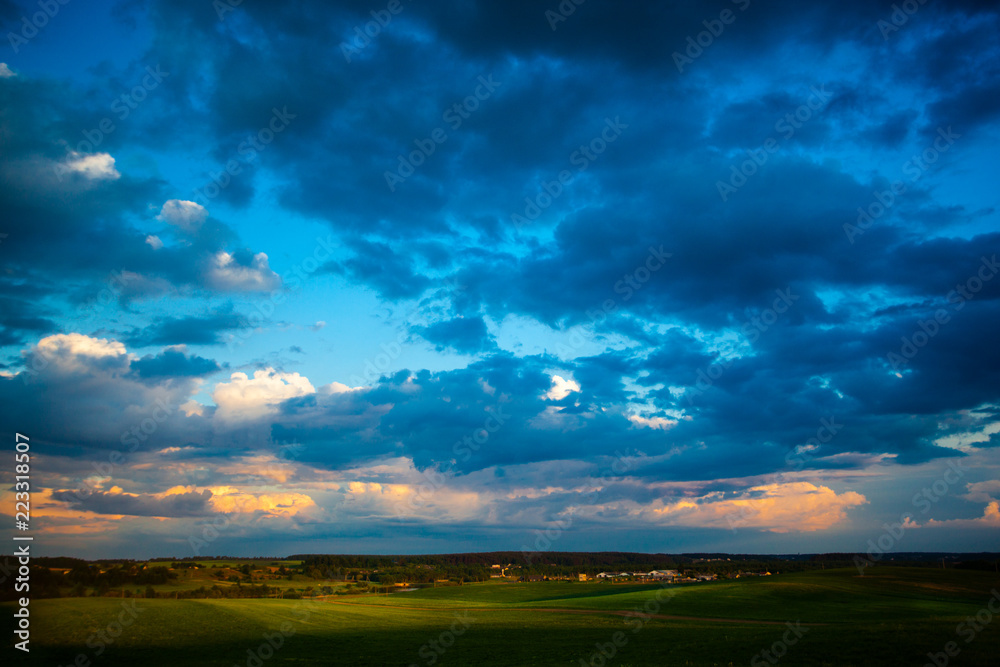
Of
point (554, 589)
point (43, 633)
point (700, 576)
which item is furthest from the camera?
point (700, 576)

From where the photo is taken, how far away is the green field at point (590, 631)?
36.5 meters

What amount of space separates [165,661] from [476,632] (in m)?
28.9

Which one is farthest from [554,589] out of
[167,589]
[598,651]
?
[598,651]

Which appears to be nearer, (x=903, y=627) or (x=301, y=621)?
(x=903, y=627)

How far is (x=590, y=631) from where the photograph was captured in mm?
55906

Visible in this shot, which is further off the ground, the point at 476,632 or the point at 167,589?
the point at 476,632

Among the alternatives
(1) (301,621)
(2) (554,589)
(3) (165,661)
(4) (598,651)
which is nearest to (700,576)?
(2) (554,589)

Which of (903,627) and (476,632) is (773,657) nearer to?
(903,627)

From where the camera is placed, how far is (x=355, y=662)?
40.8m

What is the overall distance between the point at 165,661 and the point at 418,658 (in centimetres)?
1996

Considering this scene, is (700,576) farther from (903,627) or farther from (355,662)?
(355,662)

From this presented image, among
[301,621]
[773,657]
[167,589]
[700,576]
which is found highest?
[773,657]

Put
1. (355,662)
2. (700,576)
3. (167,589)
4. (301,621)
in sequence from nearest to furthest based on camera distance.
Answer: (355,662) < (301,621) < (167,589) < (700,576)

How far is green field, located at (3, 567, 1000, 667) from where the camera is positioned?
3650cm
